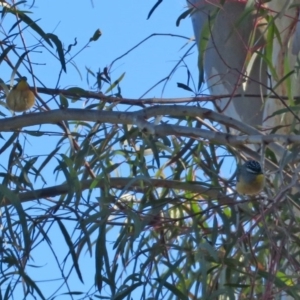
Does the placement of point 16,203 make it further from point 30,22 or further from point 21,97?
point 30,22

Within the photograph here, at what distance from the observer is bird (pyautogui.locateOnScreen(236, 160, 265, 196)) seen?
133cm

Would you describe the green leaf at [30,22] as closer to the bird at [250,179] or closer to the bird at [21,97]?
the bird at [21,97]

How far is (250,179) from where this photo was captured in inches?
53.3

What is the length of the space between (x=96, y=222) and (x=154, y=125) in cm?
31

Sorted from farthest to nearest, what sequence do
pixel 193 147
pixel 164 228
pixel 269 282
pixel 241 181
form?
pixel 193 147 < pixel 164 228 < pixel 241 181 < pixel 269 282

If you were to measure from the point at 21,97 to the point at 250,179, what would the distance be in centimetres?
40

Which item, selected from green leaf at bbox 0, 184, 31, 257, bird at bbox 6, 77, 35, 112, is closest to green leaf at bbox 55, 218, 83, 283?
green leaf at bbox 0, 184, 31, 257

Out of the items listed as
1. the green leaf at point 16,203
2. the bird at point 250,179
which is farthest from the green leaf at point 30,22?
the bird at point 250,179

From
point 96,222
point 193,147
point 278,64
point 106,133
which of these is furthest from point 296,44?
point 96,222

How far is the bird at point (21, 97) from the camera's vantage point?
1.37 m

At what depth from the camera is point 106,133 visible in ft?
5.47

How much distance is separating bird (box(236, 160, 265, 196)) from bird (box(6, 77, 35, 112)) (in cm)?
37

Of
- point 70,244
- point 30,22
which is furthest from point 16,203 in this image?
point 30,22

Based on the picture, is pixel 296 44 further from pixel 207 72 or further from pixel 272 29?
pixel 272 29
